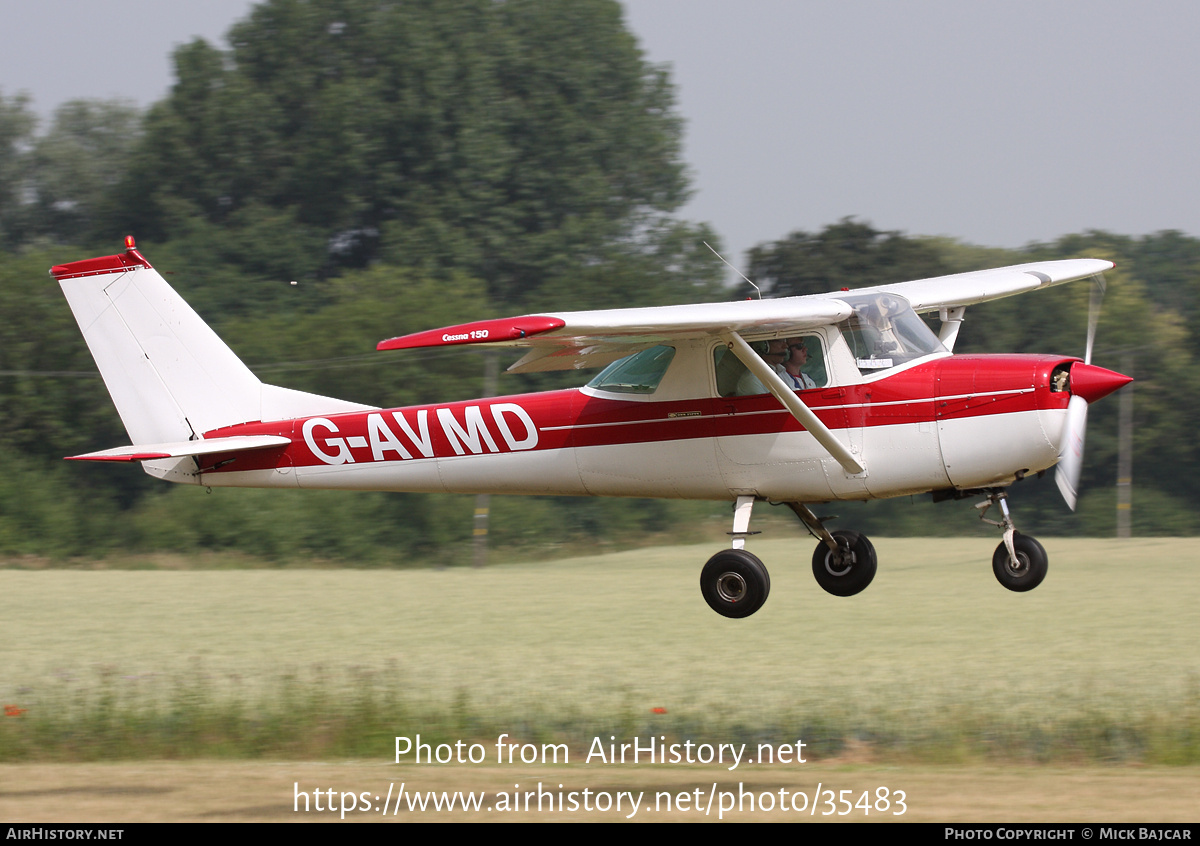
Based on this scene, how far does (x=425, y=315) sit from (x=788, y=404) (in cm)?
Answer: 3546

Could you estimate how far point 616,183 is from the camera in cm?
6366

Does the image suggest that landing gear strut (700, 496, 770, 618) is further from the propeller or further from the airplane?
the propeller

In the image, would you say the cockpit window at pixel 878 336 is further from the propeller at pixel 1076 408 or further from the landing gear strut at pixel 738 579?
the landing gear strut at pixel 738 579

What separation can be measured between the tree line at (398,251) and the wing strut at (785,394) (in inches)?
1174

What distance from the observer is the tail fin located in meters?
13.8

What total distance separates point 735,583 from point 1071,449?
118 inches

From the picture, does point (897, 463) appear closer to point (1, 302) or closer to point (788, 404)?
point (788, 404)

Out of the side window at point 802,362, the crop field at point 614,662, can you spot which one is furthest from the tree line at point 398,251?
the side window at point 802,362

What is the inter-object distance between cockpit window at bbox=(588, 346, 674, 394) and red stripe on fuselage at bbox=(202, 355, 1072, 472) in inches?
5.0

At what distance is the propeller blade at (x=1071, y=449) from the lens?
1092 cm

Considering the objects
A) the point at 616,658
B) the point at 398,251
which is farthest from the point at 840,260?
the point at 616,658
